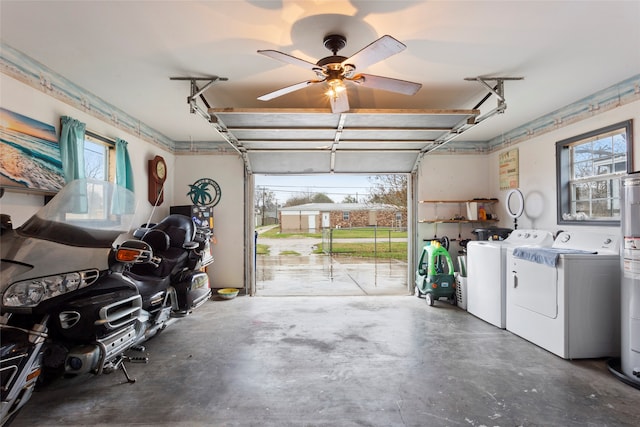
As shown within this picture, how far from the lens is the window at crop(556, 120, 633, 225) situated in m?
3.36

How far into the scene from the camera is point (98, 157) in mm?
3754

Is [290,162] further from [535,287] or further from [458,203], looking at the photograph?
[535,287]

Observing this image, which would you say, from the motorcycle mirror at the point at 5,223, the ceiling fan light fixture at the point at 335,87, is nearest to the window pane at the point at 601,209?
the ceiling fan light fixture at the point at 335,87

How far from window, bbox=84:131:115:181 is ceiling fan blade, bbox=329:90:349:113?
9.24 ft

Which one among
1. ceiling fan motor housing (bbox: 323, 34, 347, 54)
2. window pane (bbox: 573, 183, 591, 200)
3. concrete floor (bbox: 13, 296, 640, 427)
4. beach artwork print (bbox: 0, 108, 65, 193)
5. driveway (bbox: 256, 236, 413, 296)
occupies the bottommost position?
driveway (bbox: 256, 236, 413, 296)

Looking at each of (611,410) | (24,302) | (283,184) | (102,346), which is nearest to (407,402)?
(611,410)

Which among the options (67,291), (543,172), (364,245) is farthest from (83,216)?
(364,245)

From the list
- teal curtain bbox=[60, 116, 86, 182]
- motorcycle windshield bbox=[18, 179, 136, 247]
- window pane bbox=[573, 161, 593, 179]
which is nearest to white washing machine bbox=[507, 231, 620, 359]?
window pane bbox=[573, 161, 593, 179]

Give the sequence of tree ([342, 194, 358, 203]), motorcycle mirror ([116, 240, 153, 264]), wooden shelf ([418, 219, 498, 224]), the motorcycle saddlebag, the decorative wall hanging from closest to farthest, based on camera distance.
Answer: motorcycle mirror ([116, 240, 153, 264])
the motorcycle saddlebag
wooden shelf ([418, 219, 498, 224])
the decorative wall hanging
tree ([342, 194, 358, 203])

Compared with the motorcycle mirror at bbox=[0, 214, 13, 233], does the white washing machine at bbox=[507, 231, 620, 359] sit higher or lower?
lower

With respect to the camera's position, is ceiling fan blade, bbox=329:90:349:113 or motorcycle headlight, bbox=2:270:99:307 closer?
motorcycle headlight, bbox=2:270:99:307

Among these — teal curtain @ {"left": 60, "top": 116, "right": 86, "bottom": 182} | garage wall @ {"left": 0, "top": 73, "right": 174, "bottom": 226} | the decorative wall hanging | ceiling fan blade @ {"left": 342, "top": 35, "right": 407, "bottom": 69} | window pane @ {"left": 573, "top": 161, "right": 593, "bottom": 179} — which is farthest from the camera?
the decorative wall hanging

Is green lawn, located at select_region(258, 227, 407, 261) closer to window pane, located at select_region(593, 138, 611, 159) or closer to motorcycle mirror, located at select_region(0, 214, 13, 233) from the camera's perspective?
window pane, located at select_region(593, 138, 611, 159)

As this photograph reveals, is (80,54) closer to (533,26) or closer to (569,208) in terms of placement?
(533,26)
